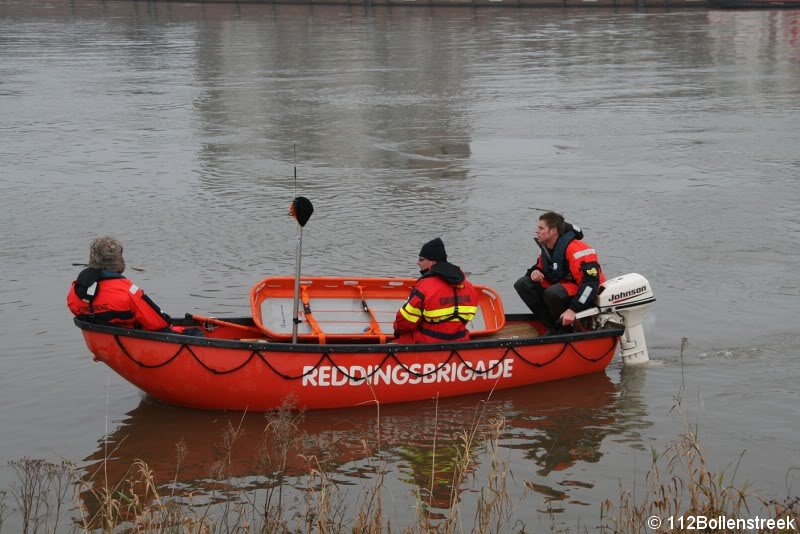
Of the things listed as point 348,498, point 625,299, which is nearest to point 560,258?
point 625,299

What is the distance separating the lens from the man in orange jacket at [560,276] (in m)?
9.28

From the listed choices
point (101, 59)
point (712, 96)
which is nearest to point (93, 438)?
point (712, 96)

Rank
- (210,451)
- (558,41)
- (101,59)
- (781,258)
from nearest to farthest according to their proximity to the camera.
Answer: (210,451)
(781,258)
(101,59)
(558,41)

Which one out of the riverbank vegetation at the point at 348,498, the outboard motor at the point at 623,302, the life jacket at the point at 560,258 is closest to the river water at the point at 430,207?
the riverbank vegetation at the point at 348,498

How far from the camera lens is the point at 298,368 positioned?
27.9 feet

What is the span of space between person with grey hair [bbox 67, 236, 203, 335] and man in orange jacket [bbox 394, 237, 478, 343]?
2.03 m

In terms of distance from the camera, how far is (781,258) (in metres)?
12.8

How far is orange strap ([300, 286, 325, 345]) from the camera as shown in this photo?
8875 millimetres

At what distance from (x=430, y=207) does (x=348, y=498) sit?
322 inches

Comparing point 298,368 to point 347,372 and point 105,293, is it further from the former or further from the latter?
point 105,293

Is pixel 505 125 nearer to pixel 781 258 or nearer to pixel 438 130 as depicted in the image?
pixel 438 130

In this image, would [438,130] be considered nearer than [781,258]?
No

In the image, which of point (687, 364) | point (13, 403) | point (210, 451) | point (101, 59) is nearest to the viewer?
A: point (210, 451)

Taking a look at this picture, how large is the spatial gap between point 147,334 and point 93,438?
90 cm
